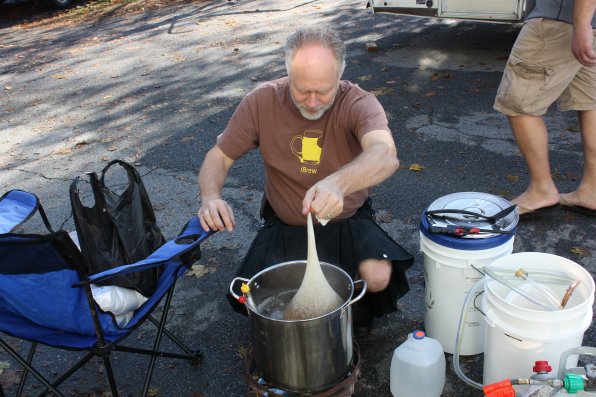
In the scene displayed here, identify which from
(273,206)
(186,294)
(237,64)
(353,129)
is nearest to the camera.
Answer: (353,129)

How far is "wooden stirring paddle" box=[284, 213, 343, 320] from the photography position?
2.17 metres

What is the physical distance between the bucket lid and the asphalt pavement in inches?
23.7

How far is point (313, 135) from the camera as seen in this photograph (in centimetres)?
263

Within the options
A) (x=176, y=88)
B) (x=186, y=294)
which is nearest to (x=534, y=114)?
(x=186, y=294)

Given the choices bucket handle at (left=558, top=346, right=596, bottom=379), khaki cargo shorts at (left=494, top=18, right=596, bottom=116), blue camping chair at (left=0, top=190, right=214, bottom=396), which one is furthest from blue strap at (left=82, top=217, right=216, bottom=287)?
khaki cargo shorts at (left=494, top=18, right=596, bottom=116)

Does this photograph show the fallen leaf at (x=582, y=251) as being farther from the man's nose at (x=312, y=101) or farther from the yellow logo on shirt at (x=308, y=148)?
the man's nose at (x=312, y=101)

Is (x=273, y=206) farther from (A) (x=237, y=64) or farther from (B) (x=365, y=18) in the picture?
(B) (x=365, y=18)

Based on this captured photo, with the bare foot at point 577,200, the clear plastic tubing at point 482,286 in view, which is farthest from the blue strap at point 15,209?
the bare foot at point 577,200

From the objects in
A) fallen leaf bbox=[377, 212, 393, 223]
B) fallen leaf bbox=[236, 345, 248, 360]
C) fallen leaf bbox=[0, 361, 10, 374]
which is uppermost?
fallen leaf bbox=[0, 361, 10, 374]

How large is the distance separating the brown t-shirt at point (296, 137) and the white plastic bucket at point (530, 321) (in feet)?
2.59

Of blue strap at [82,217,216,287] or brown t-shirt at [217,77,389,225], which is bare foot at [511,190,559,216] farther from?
blue strap at [82,217,216,287]

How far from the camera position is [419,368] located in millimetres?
2367

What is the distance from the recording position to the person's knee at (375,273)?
2.53 m

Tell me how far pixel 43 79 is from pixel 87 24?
2.99 m
